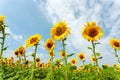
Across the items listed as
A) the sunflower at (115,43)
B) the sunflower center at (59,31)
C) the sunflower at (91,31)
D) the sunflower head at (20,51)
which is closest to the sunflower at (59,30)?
the sunflower center at (59,31)

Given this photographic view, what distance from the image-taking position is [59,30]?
7047 millimetres

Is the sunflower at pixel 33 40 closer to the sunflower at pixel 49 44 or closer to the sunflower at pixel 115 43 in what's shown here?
the sunflower at pixel 49 44

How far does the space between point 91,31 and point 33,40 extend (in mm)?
1839

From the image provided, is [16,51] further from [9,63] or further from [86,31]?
[86,31]

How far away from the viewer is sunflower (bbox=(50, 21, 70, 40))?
6799mm

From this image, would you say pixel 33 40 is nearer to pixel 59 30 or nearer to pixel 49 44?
pixel 59 30

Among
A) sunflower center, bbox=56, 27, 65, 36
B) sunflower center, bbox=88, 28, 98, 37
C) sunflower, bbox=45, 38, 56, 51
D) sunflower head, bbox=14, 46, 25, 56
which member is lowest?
sunflower center, bbox=88, 28, 98, 37

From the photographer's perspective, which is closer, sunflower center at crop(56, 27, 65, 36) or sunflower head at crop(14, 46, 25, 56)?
sunflower center at crop(56, 27, 65, 36)

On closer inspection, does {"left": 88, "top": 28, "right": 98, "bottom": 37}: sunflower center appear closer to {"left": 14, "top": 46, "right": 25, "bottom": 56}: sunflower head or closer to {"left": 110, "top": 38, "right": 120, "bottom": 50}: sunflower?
{"left": 110, "top": 38, "right": 120, "bottom": 50}: sunflower

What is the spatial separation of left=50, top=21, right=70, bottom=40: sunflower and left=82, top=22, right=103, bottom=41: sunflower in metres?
0.43

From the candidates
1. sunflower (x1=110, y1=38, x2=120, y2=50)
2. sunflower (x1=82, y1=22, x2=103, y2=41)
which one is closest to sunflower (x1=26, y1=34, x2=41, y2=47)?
sunflower (x1=82, y1=22, x2=103, y2=41)

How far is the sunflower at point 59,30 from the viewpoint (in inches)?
268

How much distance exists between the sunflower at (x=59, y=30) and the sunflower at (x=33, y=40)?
65 cm

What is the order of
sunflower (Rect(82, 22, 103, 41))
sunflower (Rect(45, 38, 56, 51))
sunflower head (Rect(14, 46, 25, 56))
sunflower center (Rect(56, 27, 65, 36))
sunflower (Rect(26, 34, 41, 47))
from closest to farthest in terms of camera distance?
sunflower (Rect(82, 22, 103, 41)) → sunflower center (Rect(56, 27, 65, 36)) → sunflower (Rect(26, 34, 41, 47)) → sunflower (Rect(45, 38, 56, 51)) → sunflower head (Rect(14, 46, 25, 56))
